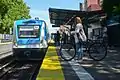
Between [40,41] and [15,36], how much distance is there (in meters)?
1.62

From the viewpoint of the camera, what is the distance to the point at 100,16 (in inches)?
1505

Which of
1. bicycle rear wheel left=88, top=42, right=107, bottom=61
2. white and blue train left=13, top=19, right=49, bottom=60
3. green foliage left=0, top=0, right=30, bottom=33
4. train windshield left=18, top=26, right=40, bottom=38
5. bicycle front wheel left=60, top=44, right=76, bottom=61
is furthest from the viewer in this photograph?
green foliage left=0, top=0, right=30, bottom=33

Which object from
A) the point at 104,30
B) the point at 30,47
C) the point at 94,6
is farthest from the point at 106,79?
the point at 94,6

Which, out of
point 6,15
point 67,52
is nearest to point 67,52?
point 67,52

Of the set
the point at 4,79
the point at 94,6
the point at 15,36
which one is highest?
the point at 94,6

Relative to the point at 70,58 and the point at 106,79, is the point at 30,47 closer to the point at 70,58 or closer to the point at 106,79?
the point at 70,58

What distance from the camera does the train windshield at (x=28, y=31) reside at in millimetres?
26844

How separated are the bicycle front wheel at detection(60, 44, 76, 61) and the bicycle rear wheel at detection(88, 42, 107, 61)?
874 mm

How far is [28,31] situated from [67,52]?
6791 mm

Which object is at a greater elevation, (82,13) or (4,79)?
(82,13)

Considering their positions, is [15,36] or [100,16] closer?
[15,36]

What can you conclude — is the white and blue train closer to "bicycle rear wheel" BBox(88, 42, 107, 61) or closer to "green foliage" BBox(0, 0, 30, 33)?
"bicycle rear wheel" BBox(88, 42, 107, 61)

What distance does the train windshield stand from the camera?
26844mm

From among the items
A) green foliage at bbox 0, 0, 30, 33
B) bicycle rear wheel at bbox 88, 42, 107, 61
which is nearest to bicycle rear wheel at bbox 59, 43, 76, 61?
bicycle rear wheel at bbox 88, 42, 107, 61
